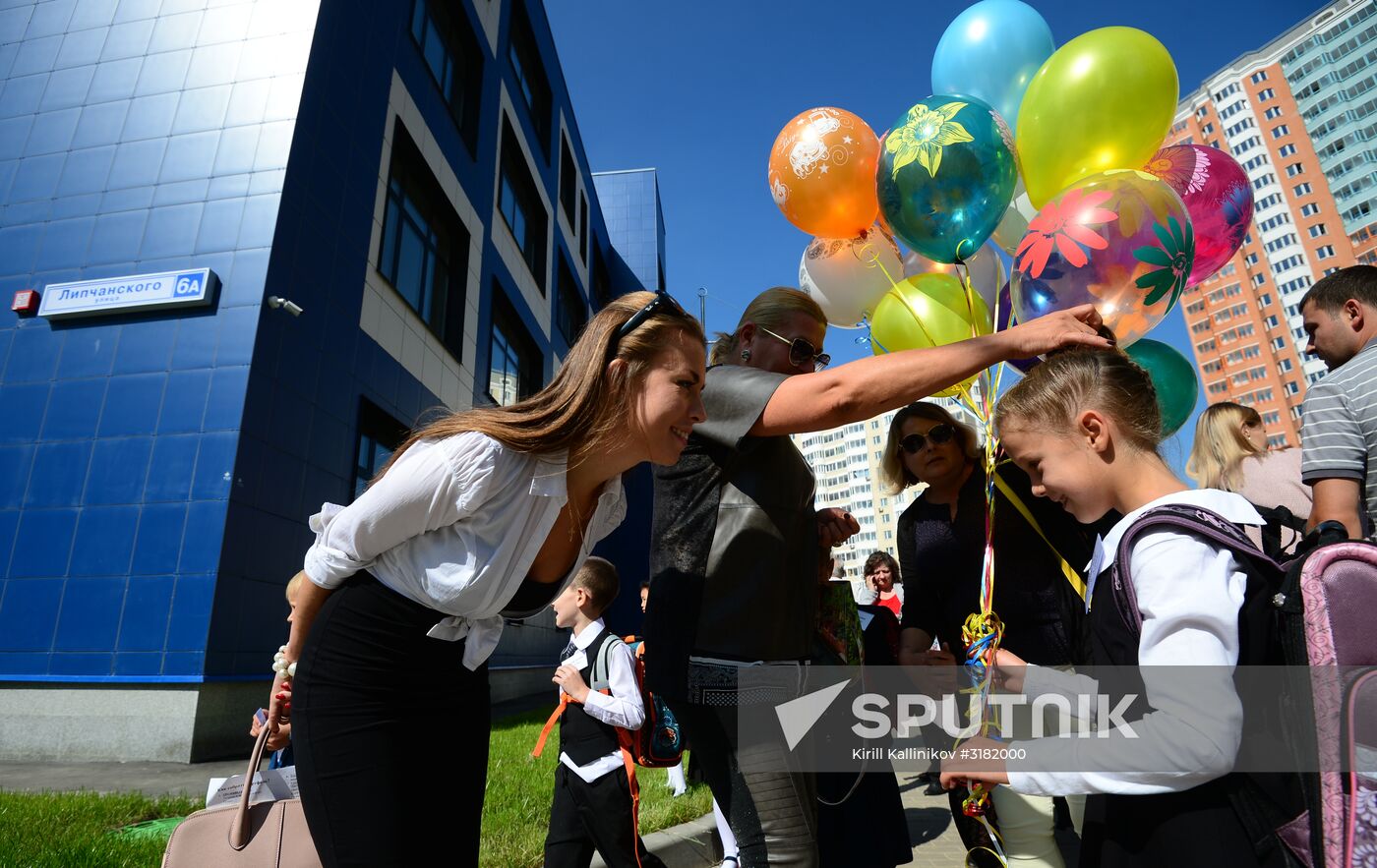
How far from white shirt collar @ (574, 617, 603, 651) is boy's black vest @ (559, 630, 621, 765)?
0.64 feet

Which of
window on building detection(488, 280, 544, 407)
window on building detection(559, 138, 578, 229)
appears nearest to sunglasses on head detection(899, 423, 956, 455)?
window on building detection(488, 280, 544, 407)

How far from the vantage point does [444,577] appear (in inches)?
61.8

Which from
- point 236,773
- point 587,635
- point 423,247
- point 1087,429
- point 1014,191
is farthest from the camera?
point 423,247

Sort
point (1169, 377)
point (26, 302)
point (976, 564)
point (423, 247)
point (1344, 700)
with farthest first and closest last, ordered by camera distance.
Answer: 1. point (423, 247)
2. point (26, 302)
3. point (1169, 377)
4. point (976, 564)
5. point (1344, 700)

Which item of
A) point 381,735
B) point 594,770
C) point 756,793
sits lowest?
point 594,770

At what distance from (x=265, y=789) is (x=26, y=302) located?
838 cm

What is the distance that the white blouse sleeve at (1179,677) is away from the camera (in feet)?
4.04

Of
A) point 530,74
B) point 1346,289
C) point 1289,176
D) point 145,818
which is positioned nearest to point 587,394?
point 1346,289

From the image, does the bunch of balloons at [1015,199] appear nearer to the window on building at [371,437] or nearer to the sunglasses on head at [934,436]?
the sunglasses on head at [934,436]

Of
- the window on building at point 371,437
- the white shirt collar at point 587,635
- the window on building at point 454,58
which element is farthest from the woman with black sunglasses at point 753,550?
the window on building at point 454,58

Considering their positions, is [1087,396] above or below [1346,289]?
below

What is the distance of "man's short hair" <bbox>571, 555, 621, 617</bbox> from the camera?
4.14 metres

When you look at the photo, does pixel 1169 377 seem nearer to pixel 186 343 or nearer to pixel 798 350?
pixel 798 350

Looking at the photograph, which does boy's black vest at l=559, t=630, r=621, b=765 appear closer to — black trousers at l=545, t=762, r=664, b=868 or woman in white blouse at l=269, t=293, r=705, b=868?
black trousers at l=545, t=762, r=664, b=868
